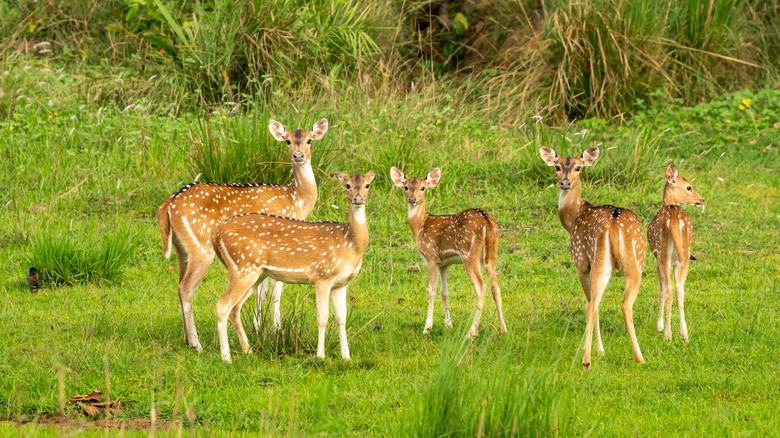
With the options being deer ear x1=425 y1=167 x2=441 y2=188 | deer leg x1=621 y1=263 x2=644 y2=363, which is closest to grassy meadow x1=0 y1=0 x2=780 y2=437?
deer leg x1=621 y1=263 x2=644 y2=363

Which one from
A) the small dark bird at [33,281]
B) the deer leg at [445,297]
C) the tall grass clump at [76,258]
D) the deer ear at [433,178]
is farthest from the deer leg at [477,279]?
the small dark bird at [33,281]

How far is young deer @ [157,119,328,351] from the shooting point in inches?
288

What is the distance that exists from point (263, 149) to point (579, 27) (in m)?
6.27

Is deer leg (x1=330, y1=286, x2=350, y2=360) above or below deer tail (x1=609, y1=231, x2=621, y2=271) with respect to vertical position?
below

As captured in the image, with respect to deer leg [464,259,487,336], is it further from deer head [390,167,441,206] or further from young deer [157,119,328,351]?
young deer [157,119,328,351]

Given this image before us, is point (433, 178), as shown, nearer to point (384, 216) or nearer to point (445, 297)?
point (445, 297)

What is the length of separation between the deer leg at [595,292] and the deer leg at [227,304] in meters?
2.34

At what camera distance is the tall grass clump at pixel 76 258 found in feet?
28.8

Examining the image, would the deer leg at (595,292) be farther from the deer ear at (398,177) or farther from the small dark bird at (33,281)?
the small dark bird at (33,281)

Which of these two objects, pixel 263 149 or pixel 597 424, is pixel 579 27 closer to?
pixel 263 149

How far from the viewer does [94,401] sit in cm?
584

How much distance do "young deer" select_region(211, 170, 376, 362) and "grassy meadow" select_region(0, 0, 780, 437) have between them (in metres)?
0.28

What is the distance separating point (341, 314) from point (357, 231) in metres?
0.60

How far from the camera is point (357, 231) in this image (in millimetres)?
6965
